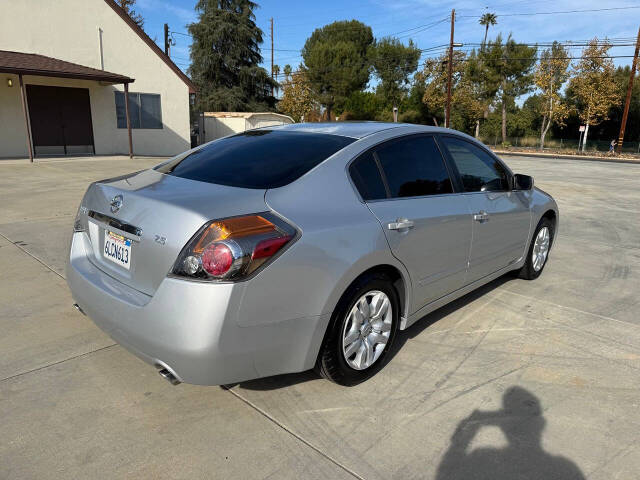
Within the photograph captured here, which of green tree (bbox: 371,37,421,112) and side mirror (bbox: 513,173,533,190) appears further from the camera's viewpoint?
green tree (bbox: 371,37,421,112)

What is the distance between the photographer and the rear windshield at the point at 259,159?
2.68 meters

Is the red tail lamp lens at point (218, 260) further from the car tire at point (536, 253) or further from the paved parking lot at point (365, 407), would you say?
the car tire at point (536, 253)

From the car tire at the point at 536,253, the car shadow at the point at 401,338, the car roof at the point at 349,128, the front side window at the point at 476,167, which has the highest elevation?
the car roof at the point at 349,128

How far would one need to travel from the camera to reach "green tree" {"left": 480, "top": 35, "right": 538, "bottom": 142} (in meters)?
47.6

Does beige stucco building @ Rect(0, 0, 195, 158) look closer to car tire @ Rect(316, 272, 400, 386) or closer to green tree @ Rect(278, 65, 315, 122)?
car tire @ Rect(316, 272, 400, 386)

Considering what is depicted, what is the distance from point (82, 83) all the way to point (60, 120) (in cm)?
175

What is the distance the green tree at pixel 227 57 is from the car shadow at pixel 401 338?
36.2 meters

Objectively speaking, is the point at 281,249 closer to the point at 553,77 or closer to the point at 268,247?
the point at 268,247

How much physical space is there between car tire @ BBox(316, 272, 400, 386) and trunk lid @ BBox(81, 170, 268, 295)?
749mm

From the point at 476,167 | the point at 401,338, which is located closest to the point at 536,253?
the point at 476,167

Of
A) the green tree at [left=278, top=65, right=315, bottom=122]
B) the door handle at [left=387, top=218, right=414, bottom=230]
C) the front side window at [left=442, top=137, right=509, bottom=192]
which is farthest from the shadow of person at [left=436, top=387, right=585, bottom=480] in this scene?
the green tree at [left=278, top=65, right=315, bottom=122]

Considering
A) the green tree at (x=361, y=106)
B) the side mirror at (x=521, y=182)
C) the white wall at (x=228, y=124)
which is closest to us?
the side mirror at (x=521, y=182)

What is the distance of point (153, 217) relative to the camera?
2365 millimetres

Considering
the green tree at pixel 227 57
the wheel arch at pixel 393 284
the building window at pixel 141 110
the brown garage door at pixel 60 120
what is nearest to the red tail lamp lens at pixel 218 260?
the wheel arch at pixel 393 284
